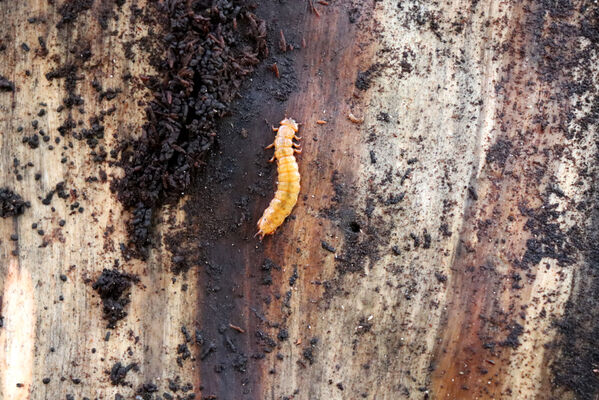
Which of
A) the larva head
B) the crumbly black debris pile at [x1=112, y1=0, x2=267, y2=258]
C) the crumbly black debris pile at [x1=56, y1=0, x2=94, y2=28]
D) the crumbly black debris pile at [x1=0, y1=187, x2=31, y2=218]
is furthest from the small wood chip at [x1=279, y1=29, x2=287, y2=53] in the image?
the crumbly black debris pile at [x1=0, y1=187, x2=31, y2=218]

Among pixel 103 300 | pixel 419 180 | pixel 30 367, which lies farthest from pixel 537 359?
pixel 30 367

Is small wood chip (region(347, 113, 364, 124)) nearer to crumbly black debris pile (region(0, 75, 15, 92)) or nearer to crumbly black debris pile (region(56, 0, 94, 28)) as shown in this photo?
crumbly black debris pile (region(56, 0, 94, 28))

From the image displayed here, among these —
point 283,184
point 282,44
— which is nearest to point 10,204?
point 283,184

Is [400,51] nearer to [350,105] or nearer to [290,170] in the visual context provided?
[350,105]

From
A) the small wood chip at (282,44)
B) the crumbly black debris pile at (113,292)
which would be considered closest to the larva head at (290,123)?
the small wood chip at (282,44)

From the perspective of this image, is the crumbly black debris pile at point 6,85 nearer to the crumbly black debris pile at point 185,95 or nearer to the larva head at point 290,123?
the crumbly black debris pile at point 185,95

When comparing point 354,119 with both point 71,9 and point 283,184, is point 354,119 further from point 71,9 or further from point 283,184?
point 71,9
